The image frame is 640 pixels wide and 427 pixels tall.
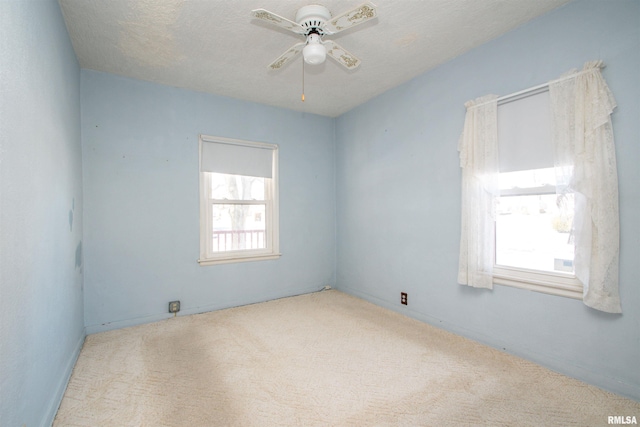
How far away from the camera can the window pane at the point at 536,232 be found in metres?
2.14

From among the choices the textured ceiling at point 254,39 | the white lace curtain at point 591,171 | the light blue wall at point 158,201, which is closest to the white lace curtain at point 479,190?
the white lace curtain at point 591,171

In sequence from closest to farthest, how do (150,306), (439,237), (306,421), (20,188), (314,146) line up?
(20,188), (306,421), (439,237), (150,306), (314,146)

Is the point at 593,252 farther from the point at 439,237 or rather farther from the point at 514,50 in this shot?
the point at 514,50

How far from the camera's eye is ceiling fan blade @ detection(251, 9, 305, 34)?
1688 millimetres

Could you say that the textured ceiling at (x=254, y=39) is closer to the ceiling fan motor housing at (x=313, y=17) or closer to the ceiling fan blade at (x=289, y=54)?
the ceiling fan motor housing at (x=313, y=17)

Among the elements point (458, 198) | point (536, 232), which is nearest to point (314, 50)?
point (458, 198)

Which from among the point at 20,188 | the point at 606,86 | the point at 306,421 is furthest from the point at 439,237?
the point at 20,188

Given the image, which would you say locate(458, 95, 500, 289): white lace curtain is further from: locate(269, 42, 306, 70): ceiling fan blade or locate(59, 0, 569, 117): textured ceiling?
locate(269, 42, 306, 70): ceiling fan blade

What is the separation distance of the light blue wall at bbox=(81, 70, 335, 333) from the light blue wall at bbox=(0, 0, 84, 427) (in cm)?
58

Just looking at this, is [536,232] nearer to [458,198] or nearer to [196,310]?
[458,198]

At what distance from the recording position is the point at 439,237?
9.70 ft

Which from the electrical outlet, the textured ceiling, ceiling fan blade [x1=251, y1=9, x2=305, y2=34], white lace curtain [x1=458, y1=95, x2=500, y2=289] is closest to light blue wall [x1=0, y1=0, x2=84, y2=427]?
the textured ceiling

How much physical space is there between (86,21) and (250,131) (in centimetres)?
185

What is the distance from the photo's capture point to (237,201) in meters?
3.77
